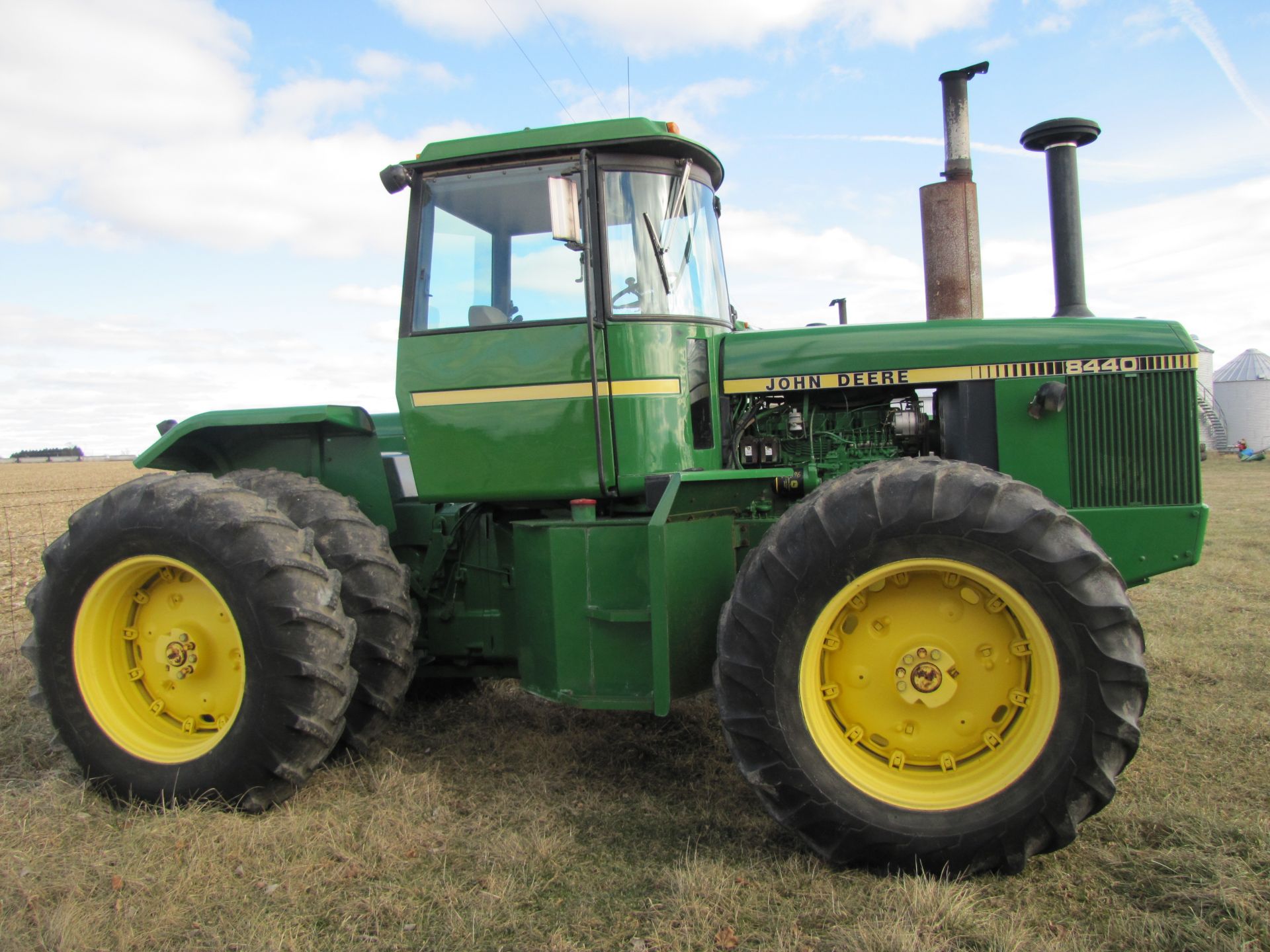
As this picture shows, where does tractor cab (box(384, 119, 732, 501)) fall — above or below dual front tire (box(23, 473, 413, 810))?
above

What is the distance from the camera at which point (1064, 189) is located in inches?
203

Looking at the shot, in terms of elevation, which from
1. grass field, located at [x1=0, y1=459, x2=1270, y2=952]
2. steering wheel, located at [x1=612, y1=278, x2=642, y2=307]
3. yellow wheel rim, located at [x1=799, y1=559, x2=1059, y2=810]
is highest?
steering wheel, located at [x1=612, y1=278, x2=642, y2=307]

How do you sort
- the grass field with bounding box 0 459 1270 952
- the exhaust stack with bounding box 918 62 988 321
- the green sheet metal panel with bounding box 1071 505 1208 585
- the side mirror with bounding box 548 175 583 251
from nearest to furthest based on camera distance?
the grass field with bounding box 0 459 1270 952
the side mirror with bounding box 548 175 583 251
the green sheet metal panel with bounding box 1071 505 1208 585
the exhaust stack with bounding box 918 62 988 321

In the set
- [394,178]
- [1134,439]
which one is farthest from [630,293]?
[1134,439]

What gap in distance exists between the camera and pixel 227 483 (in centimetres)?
378

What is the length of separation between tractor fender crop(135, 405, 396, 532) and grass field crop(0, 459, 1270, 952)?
125 cm

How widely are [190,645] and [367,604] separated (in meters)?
0.73

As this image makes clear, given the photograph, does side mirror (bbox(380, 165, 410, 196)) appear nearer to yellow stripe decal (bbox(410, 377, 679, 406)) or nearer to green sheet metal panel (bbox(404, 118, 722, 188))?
green sheet metal panel (bbox(404, 118, 722, 188))

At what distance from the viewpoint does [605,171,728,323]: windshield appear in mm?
3729

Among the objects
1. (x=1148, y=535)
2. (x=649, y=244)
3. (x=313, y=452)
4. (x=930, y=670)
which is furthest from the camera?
(x=313, y=452)

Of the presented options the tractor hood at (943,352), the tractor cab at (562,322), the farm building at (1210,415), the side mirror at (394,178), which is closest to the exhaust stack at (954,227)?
the tractor hood at (943,352)

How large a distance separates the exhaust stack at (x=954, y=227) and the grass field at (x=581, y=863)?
124 inches

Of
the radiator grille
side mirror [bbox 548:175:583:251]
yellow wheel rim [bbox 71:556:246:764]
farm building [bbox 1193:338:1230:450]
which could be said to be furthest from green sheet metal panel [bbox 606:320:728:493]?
farm building [bbox 1193:338:1230:450]

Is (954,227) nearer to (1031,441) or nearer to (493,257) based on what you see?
(1031,441)
